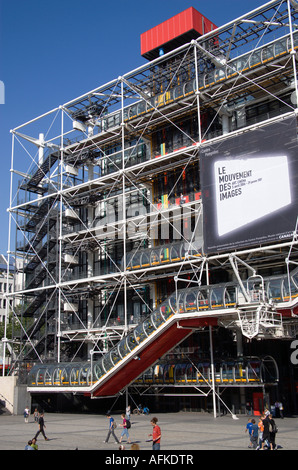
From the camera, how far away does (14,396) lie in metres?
33.4

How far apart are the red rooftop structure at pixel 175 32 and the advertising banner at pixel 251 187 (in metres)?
12.4

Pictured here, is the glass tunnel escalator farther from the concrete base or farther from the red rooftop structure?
the red rooftop structure

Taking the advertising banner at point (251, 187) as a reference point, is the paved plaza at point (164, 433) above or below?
below

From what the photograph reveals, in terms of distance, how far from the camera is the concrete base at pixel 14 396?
3328cm

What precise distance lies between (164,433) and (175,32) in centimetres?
2750

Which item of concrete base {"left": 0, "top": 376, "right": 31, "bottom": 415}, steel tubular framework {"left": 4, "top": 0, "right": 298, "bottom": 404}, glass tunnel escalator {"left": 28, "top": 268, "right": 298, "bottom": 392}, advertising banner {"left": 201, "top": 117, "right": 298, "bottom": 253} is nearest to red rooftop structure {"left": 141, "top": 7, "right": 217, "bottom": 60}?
steel tubular framework {"left": 4, "top": 0, "right": 298, "bottom": 404}

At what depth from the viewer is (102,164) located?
4088 cm

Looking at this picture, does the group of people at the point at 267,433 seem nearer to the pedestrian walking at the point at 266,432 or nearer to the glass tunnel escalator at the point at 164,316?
the pedestrian walking at the point at 266,432

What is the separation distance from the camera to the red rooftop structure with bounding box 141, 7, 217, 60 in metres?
36.1

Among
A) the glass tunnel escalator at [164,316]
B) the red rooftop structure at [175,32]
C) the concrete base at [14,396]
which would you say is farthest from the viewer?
the red rooftop structure at [175,32]

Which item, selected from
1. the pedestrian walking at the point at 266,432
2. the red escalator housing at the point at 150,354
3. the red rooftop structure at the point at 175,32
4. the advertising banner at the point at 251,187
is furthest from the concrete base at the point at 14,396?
the red rooftop structure at the point at 175,32

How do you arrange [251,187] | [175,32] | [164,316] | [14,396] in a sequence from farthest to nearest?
[175,32], [14,396], [164,316], [251,187]

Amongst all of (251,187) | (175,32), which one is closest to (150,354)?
(251,187)

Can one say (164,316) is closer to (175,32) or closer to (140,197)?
(140,197)
